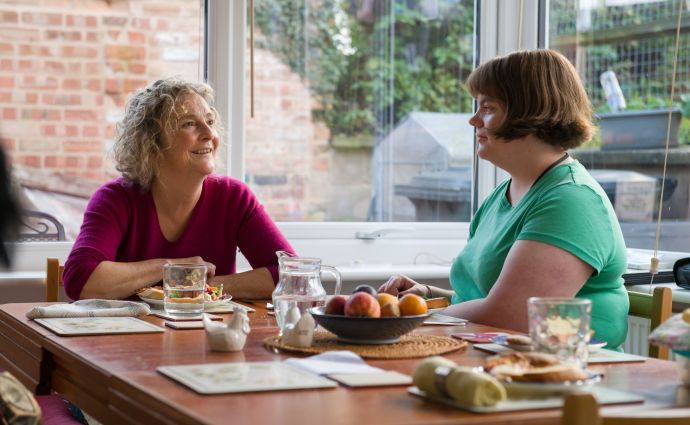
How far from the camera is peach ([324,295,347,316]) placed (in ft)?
5.70

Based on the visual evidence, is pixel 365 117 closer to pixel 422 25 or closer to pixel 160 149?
pixel 422 25

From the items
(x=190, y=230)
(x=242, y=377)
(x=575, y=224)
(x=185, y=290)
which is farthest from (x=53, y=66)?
(x=242, y=377)

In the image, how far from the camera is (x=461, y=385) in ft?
4.04

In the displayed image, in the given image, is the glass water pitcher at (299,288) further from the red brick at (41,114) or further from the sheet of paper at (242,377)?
the red brick at (41,114)

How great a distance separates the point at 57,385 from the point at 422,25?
2457 mm

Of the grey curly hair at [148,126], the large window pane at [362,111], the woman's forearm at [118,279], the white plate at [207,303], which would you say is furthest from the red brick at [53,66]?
the white plate at [207,303]

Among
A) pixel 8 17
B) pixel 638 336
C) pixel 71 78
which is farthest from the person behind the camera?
pixel 71 78

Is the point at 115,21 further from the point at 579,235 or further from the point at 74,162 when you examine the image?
the point at 579,235

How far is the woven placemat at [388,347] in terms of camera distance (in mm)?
1632

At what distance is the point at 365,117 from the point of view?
380 centimetres

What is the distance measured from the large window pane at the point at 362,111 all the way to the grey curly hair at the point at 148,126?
0.72 meters

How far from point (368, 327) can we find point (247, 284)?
92 cm

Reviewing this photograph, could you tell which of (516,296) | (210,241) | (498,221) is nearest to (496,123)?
(498,221)

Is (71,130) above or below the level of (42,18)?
below
